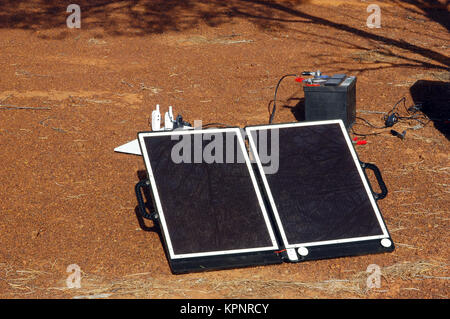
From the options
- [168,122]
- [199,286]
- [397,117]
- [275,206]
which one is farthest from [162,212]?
→ [397,117]

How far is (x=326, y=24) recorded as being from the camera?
11.0m

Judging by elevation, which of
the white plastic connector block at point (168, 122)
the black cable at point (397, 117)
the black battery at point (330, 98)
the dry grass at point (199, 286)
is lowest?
the dry grass at point (199, 286)

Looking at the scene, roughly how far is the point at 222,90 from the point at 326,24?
13.0ft

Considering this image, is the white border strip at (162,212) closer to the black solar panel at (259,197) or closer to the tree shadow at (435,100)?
the black solar panel at (259,197)

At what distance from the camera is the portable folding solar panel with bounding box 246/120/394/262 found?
175 inches

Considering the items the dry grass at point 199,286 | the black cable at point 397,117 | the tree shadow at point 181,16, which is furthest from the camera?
the tree shadow at point 181,16

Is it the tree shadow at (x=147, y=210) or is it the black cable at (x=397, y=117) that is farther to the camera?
the black cable at (x=397, y=117)

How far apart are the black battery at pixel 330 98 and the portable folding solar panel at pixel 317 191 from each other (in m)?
1.46

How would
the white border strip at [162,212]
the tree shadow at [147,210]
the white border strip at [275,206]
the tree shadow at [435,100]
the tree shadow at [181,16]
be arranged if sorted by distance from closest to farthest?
the white border strip at [162,212]
the white border strip at [275,206]
the tree shadow at [147,210]
the tree shadow at [435,100]
the tree shadow at [181,16]

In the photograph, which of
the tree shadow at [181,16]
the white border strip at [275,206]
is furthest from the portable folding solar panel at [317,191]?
the tree shadow at [181,16]

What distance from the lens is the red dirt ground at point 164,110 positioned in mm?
4312

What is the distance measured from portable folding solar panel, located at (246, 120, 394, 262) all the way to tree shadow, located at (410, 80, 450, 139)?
2.40 m

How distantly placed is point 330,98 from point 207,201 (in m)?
2.57

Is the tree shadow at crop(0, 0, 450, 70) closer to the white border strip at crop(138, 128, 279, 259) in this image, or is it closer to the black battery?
the black battery
